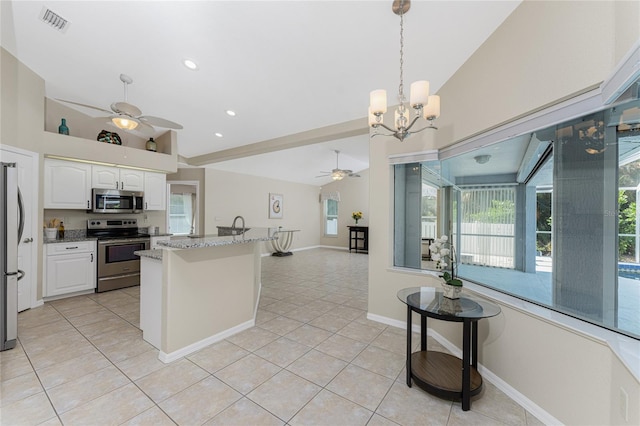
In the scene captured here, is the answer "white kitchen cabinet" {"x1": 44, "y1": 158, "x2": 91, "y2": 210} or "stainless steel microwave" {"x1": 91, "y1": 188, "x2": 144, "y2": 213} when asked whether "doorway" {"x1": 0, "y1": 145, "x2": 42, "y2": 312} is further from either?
"stainless steel microwave" {"x1": 91, "y1": 188, "x2": 144, "y2": 213}

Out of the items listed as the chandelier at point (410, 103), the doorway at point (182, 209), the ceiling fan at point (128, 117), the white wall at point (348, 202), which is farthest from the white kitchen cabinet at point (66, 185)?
the white wall at point (348, 202)

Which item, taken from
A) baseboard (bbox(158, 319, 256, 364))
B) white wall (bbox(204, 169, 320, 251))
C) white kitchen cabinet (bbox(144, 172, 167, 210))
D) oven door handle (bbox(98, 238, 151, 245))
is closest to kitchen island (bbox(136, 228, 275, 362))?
baseboard (bbox(158, 319, 256, 364))

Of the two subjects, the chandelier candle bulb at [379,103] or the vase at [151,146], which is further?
the vase at [151,146]

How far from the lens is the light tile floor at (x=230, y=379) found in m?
1.68

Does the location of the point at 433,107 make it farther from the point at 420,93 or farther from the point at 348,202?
the point at 348,202

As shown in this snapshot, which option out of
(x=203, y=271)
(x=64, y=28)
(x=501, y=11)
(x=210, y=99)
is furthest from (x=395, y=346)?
(x=64, y=28)

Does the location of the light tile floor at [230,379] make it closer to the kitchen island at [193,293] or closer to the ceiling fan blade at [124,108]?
the kitchen island at [193,293]

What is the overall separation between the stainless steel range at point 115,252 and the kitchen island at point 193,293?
2.32 m

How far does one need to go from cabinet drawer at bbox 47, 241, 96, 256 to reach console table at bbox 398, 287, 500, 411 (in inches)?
191

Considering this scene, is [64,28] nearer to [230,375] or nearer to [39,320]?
[39,320]

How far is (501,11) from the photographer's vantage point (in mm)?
1889

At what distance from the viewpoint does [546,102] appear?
1664mm

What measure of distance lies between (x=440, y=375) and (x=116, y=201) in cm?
549

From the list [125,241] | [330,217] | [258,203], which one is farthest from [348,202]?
[125,241]
